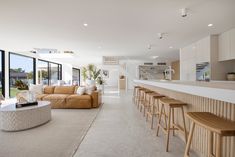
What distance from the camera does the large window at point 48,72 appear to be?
10.3m

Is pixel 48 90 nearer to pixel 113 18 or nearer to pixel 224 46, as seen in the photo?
pixel 113 18

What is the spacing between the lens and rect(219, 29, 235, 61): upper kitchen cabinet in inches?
169

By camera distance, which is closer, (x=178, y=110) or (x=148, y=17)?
(x=178, y=110)

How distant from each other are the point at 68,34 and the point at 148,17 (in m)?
2.58

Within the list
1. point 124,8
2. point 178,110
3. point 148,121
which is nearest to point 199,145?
point 178,110

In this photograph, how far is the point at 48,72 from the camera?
11484 mm

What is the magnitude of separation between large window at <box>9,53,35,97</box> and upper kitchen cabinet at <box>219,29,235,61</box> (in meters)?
7.47

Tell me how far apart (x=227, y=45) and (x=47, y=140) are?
5.13 metres

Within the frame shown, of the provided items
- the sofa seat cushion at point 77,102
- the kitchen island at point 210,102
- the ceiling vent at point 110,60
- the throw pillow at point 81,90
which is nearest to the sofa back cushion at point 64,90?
the throw pillow at point 81,90

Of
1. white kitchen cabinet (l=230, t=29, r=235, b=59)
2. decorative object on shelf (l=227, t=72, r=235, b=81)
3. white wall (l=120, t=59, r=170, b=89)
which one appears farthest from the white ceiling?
white wall (l=120, t=59, r=170, b=89)

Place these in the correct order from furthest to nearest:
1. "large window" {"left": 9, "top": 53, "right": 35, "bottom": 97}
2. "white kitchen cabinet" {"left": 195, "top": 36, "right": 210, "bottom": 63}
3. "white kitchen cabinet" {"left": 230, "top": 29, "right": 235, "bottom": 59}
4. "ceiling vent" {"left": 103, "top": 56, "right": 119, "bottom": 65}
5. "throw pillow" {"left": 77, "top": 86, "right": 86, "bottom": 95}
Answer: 1. "ceiling vent" {"left": 103, "top": 56, "right": 119, "bottom": 65}
2. "large window" {"left": 9, "top": 53, "right": 35, "bottom": 97}
3. "throw pillow" {"left": 77, "top": 86, "right": 86, "bottom": 95}
4. "white kitchen cabinet" {"left": 195, "top": 36, "right": 210, "bottom": 63}
5. "white kitchen cabinet" {"left": 230, "top": 29, "right": 235, "bottom": 59}

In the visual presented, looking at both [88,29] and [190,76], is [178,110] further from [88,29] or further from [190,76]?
[190,76]

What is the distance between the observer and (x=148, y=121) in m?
3.90

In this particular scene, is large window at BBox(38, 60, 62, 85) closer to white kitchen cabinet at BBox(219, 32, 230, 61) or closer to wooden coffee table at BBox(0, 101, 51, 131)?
wooden coffee table at BBox(0, 101, 51, 131)
